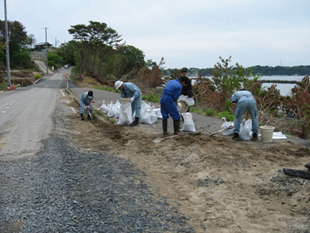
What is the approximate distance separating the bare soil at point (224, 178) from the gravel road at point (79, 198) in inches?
13.3

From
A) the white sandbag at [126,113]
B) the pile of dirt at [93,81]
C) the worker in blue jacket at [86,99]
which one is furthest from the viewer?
the pile of dirt at [93,81]

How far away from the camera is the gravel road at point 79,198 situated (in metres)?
3.18

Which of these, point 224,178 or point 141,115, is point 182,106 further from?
point 224,178

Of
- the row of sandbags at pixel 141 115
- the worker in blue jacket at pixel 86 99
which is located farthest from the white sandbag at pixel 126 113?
the worker in blue jacket at pixel 86 99

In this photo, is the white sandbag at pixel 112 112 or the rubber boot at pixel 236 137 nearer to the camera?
the rubber boot at pixel 236 137

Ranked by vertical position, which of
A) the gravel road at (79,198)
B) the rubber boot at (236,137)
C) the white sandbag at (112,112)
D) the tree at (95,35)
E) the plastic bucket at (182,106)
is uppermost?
the tree at (95,35)

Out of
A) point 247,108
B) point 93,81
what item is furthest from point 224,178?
point 93,81

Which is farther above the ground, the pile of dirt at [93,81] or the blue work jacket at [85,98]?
the pile of dirt at [93,81]

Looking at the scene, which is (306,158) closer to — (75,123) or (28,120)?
(75,123)

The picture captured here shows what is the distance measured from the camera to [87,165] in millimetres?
5238

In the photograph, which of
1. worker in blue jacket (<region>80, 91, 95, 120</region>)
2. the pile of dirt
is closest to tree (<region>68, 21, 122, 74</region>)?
the pile of dirt

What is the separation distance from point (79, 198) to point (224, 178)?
2.30m

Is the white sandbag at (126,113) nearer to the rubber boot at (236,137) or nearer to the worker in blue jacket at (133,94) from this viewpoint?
the worker in blue jacket at (133,94)

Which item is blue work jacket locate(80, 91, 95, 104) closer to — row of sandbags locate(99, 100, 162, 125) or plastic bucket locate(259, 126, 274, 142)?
row of sandbags locate(99, 100, 162, 125)
